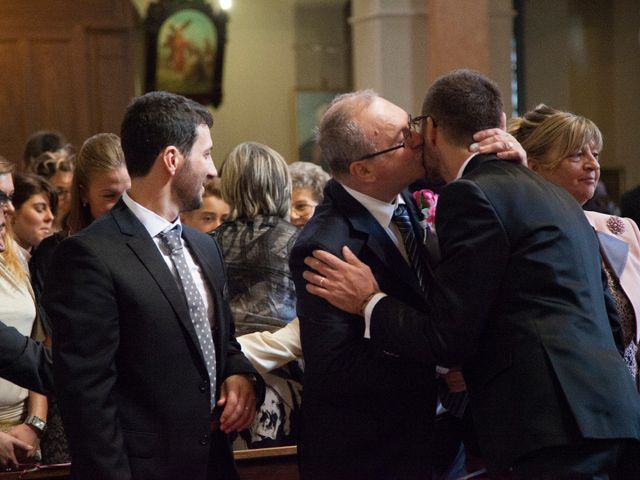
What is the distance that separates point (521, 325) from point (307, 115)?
9.44 metres

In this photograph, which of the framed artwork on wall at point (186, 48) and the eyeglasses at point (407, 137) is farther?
the framed artwork on wall at point (186, 48)

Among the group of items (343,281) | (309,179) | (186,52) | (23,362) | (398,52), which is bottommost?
(23,362)

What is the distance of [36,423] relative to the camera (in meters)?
3.44

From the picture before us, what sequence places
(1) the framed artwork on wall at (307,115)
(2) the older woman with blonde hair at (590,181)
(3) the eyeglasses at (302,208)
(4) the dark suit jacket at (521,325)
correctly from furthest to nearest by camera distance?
1. (1) the framed artwork on wall at (307,115)
2. (3) the eyeglasses at (302,208)
3. (2) the older woman with blonde hair at (590,181)
4. (4) the dark suit jacket at (521,325)

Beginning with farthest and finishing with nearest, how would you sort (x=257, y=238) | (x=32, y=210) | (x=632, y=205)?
(x=632, y=205) → (x=32, y=210) → (x=257, y=238)

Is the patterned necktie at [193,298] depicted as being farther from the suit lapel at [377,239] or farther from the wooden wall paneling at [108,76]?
the wooden wall paneling at [108,76]

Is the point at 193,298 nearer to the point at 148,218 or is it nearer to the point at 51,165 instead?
the point at 148,218

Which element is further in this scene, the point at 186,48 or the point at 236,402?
the point at 186,48

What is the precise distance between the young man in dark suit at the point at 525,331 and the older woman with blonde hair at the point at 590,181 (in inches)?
35.6

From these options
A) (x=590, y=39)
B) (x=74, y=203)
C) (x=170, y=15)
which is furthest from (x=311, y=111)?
(x=74, y=203)

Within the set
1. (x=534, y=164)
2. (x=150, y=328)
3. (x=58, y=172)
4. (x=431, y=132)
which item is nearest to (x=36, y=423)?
(x=150, y=328)

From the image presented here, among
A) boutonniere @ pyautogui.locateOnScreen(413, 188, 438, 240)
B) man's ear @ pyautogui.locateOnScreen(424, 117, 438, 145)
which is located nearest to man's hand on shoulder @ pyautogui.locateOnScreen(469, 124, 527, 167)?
man's ear @ pyautogui.locateOnScreen(424, 117, 438, 145)

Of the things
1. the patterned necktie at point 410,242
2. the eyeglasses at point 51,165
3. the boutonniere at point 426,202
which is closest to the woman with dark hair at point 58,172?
the eyeglasses at point 51,165

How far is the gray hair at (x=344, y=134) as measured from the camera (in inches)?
112
